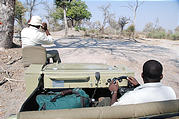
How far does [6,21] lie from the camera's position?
5.34m

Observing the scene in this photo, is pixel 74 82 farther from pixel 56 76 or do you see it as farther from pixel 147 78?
pixel 147 78

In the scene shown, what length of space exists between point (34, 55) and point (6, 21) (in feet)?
9.94

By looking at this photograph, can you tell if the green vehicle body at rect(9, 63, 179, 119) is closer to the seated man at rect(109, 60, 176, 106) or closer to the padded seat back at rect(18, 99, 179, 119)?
the padded seat back at rect(18, 99, 179, 119)

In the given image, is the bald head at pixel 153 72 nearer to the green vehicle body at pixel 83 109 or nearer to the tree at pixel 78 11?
the green vehicle body at pixel 83 109

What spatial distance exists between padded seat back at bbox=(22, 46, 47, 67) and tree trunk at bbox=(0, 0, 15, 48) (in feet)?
9.22

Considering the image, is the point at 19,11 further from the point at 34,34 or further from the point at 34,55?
the point at 34,55

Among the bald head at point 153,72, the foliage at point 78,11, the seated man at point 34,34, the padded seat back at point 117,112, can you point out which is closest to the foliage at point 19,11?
the foliage at point 78,11

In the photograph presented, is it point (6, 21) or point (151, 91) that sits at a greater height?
point (6, 21)

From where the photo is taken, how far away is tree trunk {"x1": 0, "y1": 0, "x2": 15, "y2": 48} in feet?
17.2

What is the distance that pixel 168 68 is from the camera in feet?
19.8

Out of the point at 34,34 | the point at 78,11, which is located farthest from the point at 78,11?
the point at 34,34

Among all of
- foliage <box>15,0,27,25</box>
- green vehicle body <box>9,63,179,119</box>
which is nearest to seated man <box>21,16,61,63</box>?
green vehicle body <box>9,63,179,119</box>

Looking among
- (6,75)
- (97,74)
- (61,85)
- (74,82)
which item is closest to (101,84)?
(97,74)

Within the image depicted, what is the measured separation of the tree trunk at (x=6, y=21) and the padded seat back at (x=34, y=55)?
281 centimetres
